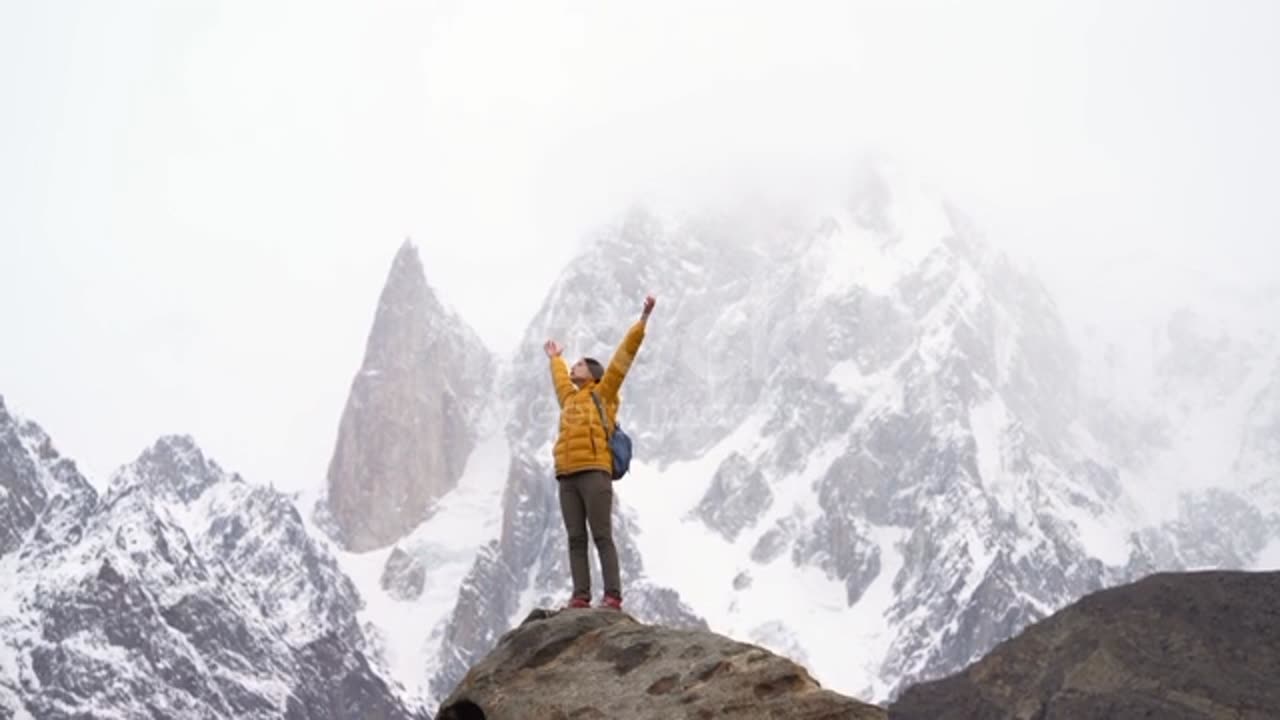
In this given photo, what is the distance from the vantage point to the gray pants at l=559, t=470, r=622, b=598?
25094mm

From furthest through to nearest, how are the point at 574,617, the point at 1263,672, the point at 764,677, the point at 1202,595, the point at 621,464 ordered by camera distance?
the point at 1202,595, the point at 1263,672, the point at 621,464, the point at 574,617, the point at 764,677

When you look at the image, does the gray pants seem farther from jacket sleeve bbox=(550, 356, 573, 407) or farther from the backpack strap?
jacket sleeve bbox=(550, 356, 573, 407)

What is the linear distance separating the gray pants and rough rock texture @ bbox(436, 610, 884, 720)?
0.99 meters

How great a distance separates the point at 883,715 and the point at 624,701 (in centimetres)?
370

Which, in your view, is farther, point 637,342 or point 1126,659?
point 1126,659

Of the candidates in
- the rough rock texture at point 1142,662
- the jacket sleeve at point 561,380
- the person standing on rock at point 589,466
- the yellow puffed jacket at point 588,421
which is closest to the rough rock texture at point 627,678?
the person standing on rock at point 589,466

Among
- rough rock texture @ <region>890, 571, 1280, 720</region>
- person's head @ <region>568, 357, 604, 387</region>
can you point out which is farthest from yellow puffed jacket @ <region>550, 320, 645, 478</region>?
rough rock texture @ <region>890, 571, 1280, 720</region>

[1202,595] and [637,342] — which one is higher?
[1202,595]

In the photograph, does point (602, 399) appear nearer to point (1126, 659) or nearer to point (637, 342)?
point (637, 342)

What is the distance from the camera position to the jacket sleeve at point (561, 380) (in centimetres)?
2578

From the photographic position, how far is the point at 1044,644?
137 metres

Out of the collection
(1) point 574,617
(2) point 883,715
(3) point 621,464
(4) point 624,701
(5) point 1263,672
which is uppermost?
(5) point 1263,672

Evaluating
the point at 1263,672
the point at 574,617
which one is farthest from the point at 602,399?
the point at 1263,672

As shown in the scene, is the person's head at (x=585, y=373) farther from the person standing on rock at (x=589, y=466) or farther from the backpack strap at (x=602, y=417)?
the backpack strap at (x=602, y=417)
